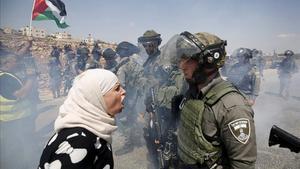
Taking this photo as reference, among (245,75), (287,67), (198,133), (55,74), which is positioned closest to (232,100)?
(198,133)

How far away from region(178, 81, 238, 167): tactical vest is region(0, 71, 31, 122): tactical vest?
9.38ft

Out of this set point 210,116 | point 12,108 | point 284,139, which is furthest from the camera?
point 12,108

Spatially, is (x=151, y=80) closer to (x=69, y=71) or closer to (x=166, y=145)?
(x=166, y=145)

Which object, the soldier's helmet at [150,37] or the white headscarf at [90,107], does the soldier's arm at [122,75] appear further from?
the white headscarf at [90,107]

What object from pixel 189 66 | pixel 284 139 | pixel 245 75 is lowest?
pixel 245 75

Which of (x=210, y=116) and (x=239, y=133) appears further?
(x=210, y=116)

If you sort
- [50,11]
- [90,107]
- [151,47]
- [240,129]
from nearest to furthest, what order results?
[90,107] → [240,129] → [151,47] → [50,11]

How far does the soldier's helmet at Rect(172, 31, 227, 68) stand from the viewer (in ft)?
6.31

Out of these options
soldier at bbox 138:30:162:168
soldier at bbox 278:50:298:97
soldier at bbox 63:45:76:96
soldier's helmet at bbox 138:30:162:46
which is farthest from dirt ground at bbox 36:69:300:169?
soldier's helmet at bbox 138:30:162:46

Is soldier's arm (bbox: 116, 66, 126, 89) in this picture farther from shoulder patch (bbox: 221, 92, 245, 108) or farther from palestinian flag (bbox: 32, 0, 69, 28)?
shoulder patch (bbox: 221, 92, 245, 108)

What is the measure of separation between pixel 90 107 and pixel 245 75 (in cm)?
490

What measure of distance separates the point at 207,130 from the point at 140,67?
11.8 feet

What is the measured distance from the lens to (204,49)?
1.93 metres

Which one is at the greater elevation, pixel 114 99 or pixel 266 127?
pixel 114 99
